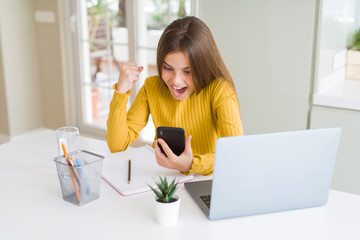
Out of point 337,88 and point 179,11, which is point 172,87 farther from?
point 179,11

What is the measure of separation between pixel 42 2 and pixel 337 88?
→ 242 centimetres

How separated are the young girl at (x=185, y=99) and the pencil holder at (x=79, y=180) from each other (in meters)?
0.22

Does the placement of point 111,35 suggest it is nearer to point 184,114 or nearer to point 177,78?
point 184,114

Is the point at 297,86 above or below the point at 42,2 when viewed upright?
below

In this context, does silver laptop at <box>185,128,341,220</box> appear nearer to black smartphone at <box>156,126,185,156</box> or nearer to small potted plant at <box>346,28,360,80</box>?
black smartphone at <box>156,126,185,156</box>

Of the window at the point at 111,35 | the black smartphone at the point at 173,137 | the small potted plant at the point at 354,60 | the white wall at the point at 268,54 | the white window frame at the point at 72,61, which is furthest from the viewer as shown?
the white window frame at the point at 72,61

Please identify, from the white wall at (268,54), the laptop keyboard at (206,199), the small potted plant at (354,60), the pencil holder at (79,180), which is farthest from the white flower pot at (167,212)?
the small potted plant at (354,60)

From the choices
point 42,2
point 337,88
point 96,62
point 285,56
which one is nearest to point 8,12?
point 42,2

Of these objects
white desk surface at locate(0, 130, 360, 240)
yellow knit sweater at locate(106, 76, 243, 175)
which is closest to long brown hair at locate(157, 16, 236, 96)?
yellow knit sweater at locate(106, 76, 243, 175)

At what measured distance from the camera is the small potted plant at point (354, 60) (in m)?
2.74

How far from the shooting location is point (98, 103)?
4480mm

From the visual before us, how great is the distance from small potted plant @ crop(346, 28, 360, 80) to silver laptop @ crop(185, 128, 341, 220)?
5.43ft

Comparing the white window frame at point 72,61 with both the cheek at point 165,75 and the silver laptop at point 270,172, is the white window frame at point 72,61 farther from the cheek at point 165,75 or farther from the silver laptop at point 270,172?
the silver laptop at point 270,172

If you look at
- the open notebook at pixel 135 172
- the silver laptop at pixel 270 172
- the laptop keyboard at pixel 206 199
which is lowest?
the laptop keyboard at pixel 206 199
